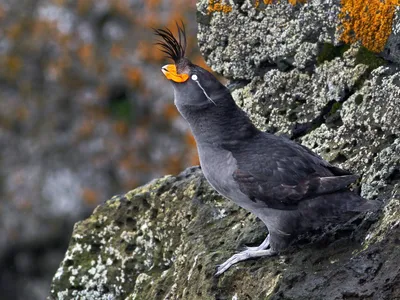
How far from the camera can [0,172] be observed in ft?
40.4

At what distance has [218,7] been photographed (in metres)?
6.33

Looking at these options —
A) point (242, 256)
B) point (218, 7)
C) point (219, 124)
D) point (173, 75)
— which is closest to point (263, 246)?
point (242, 256)

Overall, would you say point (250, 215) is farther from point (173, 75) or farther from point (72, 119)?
Answer: point (72, 119)

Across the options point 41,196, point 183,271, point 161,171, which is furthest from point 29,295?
point 183,271

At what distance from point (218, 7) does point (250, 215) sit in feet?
5.43

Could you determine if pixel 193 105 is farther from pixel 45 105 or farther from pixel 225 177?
pixel 45 105

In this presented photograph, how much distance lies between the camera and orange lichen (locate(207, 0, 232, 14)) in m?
6.30

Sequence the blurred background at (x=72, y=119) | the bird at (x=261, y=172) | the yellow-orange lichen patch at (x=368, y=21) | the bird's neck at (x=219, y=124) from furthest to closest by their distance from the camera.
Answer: the blurred background at (x=72, y=119) → the yellow-orange lichen patch at (x=368, y=21) → the bird's neck at (x=219, y=124) → the bird at (x=261, y=172)

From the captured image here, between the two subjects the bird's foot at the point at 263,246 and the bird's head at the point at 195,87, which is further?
the bird's head at the point at 195,87

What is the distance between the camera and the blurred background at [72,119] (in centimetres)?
1162

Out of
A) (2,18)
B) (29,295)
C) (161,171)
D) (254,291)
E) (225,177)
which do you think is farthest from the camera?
(2,18)

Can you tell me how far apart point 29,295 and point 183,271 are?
633 centimetres

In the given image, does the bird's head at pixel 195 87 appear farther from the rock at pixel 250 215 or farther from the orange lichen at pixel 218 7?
the orange lichen at pixel 218 7

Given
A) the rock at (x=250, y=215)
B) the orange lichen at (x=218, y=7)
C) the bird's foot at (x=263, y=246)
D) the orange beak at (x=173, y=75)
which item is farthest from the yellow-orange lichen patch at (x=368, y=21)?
the bird's foot at (x=263, y=246)
